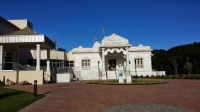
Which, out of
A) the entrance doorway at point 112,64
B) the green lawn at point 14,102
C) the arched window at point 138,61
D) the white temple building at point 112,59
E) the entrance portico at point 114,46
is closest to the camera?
the green lawn at point 14,102

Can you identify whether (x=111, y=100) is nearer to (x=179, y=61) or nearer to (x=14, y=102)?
(x=14, y=102)

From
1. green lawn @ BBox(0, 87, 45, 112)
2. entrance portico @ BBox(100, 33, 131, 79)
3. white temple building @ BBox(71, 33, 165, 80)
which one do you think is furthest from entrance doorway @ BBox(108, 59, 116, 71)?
green lawn @ BBox(0, 87, 45, 112)

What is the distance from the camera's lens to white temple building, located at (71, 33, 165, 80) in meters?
33.1

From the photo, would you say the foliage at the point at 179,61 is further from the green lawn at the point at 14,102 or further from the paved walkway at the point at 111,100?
the green lawn at the point at 14,102

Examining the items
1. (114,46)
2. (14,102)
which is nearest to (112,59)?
(114,46)

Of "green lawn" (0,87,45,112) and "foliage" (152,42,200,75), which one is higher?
"foliage" (152,42,200,75)

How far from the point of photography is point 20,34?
70.9ft

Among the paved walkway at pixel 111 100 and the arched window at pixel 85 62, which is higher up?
the arched window at pixel 85 62

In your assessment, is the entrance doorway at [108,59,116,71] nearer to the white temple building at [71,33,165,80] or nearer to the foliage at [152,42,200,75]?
the white temple building at [71,33,165,80]

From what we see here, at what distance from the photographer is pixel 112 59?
36531 mm

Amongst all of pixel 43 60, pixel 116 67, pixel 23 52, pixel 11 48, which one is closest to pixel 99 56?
pixel 116 67

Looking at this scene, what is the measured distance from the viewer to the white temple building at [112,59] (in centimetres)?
3313

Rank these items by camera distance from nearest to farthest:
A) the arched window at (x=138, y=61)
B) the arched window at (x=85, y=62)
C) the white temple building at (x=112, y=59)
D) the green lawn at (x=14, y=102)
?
1. the green lawn at (x=14, y=102)
2. the white temple building at (x=112, y=59)
3. the arched window at (x=138, y=61)
4. the arched window at (x=85, y=62)

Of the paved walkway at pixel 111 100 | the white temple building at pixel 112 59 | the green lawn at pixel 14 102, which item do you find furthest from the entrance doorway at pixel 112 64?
the green lawn at pixel 14 102
